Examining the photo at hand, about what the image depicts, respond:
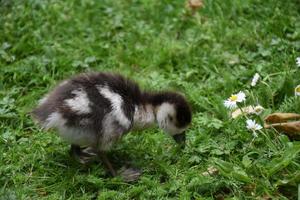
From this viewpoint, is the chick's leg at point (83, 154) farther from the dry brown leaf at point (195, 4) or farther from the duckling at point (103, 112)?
the dry brown leaf at point (195, 4)

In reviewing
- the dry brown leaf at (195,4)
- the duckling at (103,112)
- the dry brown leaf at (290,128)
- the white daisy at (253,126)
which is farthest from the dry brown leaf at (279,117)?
the dry brown leaf at (195,4)

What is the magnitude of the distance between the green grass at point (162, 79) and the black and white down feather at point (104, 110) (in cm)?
24

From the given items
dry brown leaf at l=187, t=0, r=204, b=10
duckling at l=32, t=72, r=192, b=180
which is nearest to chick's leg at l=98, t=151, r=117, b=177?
duckling at l=32, t=72, r=192, b=180

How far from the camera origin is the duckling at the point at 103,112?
3654 mm

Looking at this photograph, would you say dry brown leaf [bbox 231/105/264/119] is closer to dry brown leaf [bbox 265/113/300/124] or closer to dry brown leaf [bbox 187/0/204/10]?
dry brown leaf [bbox 265/113/300/124]

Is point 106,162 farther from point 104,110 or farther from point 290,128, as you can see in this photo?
point 290,128

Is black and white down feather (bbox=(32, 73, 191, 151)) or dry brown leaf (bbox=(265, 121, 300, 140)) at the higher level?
black and white down feather (bbox=(32, 73, 191, 151))

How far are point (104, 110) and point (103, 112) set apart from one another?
14 millimetres

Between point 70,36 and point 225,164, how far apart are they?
2.40 metres

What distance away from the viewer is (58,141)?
421 cm

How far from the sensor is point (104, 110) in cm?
366

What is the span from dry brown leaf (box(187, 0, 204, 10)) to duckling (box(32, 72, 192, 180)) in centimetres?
195

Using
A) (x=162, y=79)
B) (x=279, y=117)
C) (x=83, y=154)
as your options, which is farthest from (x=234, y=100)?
(x=83, y=154)

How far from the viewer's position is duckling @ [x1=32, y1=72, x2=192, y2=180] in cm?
365
